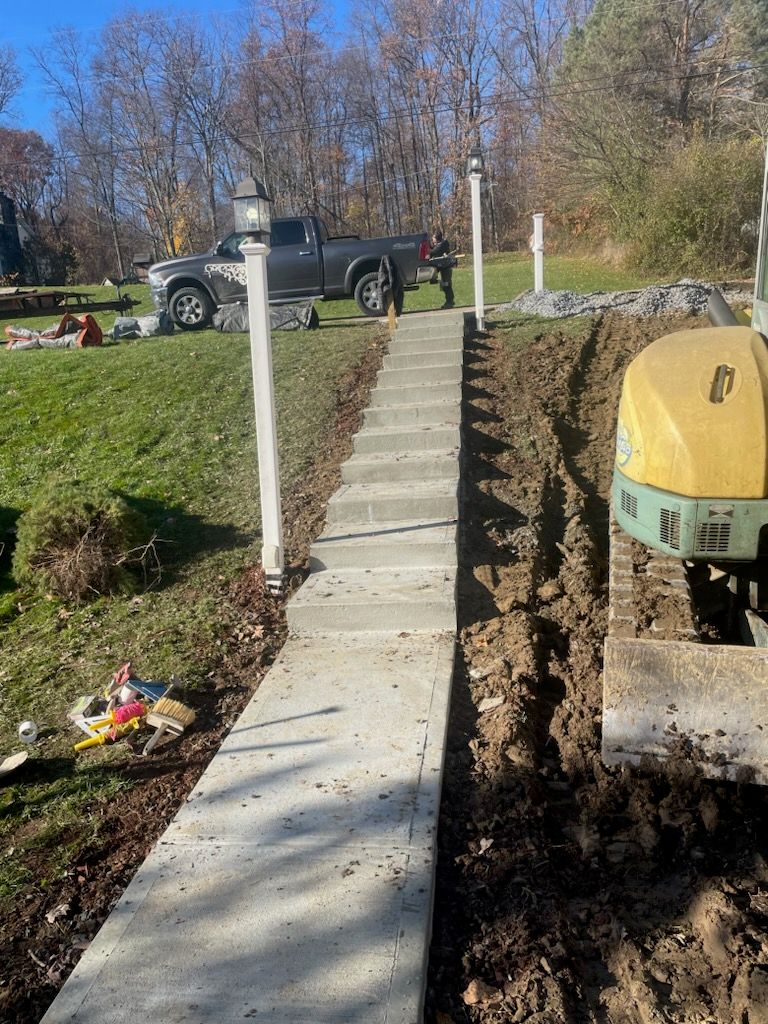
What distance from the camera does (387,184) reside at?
Result: 46594 millimetres

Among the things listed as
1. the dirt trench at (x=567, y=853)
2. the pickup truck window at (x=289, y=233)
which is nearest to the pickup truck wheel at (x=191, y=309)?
the pickup truck window at (x=289, y=233)

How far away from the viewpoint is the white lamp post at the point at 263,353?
17.5 ft

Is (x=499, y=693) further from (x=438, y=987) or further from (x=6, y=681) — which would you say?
(x=6, y=681)

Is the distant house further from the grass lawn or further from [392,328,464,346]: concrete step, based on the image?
[392,328,464,346]: concrete step

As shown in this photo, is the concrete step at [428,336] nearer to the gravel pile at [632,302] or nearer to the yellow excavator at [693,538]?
the gravel pile at [632,302]

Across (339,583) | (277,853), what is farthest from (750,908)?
(339,583)

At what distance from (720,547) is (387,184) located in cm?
4689

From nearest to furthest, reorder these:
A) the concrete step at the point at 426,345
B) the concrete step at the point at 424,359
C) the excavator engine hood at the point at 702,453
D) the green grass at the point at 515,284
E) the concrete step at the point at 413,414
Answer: the excavator engine hood at the point at 702,453 → the concrete step at the point at 413,414 → the concrete step at the point at 424,359 → the concrete step at the point at 426,345 → the green grass at the point at 515,284

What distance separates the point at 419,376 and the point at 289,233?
21.2 feet

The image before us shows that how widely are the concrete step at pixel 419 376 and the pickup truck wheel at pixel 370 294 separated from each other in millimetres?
4893

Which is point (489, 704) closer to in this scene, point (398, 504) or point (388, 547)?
point (388, 547)

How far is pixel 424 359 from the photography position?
30.3 feet

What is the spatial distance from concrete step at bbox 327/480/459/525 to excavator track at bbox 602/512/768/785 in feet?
9.10

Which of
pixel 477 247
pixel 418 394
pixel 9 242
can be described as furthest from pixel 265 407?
pixel 9 242
